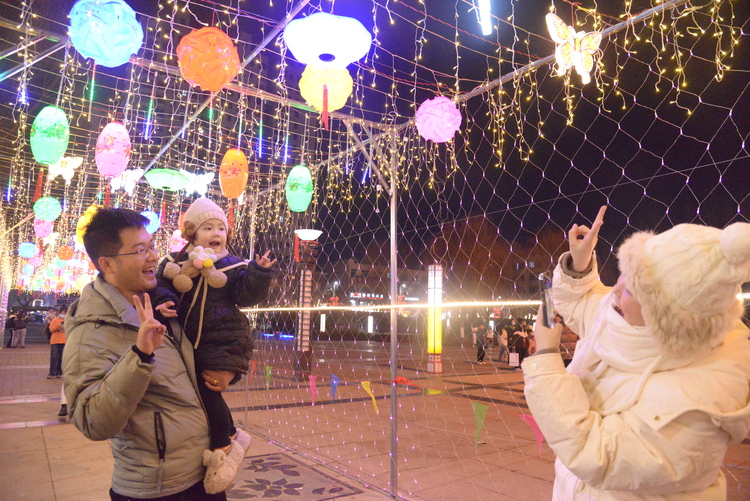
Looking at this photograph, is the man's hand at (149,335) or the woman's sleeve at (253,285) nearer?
the man's hand at (149,335)

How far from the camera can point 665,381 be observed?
1.01 meters

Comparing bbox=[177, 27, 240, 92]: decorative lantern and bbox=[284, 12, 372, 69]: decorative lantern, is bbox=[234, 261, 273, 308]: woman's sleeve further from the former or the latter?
bbox=[177, 27, 240, 92]: decorative lantern

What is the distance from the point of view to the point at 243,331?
186cm

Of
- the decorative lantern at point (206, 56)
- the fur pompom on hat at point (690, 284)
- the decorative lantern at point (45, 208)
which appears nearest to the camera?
the fur pompom on hat at point (690, 284)

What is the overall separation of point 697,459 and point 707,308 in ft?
1.07

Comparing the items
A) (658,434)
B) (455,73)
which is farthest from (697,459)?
(455,73)

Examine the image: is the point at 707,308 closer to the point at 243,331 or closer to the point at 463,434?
the point at 243,331

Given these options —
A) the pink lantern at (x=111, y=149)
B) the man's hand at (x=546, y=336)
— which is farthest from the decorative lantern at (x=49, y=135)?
the man's hand at (x=546, y=336)

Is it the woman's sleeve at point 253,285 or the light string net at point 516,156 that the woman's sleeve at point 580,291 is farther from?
the woman's sleeve at point 253,285

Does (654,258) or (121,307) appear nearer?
(654,258)

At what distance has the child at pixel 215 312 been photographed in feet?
5.23

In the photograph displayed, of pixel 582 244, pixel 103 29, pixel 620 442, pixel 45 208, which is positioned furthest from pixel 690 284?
pixel 45 208

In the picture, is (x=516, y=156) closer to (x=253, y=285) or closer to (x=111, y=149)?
(x=253, y=285)

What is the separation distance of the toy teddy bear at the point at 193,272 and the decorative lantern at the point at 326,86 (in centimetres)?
185
